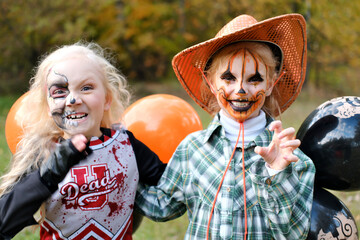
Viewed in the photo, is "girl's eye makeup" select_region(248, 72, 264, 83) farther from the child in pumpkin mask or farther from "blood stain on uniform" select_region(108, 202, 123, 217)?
"blood stain on uniform" select_region(108, 202, 123, 217)

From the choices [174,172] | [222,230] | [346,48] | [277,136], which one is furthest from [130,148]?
[346,48]

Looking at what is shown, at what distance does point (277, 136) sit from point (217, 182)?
1.61 ft

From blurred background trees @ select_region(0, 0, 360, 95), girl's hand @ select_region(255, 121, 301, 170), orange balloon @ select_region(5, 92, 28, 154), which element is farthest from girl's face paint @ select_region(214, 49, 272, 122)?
blurred background trees @ select_region(0, 0, 360, 95)

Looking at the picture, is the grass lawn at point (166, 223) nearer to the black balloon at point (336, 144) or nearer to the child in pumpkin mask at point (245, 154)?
the child in pumpkin mask at point (245, 154)

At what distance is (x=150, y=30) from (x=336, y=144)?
46.2ft

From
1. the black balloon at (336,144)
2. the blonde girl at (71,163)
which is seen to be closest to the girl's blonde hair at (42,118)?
the blonde girl at (71,163)

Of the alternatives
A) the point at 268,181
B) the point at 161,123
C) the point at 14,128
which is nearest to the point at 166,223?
the point at 161,123

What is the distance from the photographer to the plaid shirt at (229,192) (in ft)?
7.24

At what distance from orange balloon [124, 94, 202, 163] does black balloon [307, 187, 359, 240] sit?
1150mm

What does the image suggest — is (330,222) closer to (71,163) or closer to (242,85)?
(242,85)

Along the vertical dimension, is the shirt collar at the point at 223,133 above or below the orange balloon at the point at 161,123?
above

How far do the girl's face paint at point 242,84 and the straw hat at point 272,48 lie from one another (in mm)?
144

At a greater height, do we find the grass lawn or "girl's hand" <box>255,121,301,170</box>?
"girl's hand" <box>255,121,301,170</box>

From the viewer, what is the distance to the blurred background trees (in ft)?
41.3
